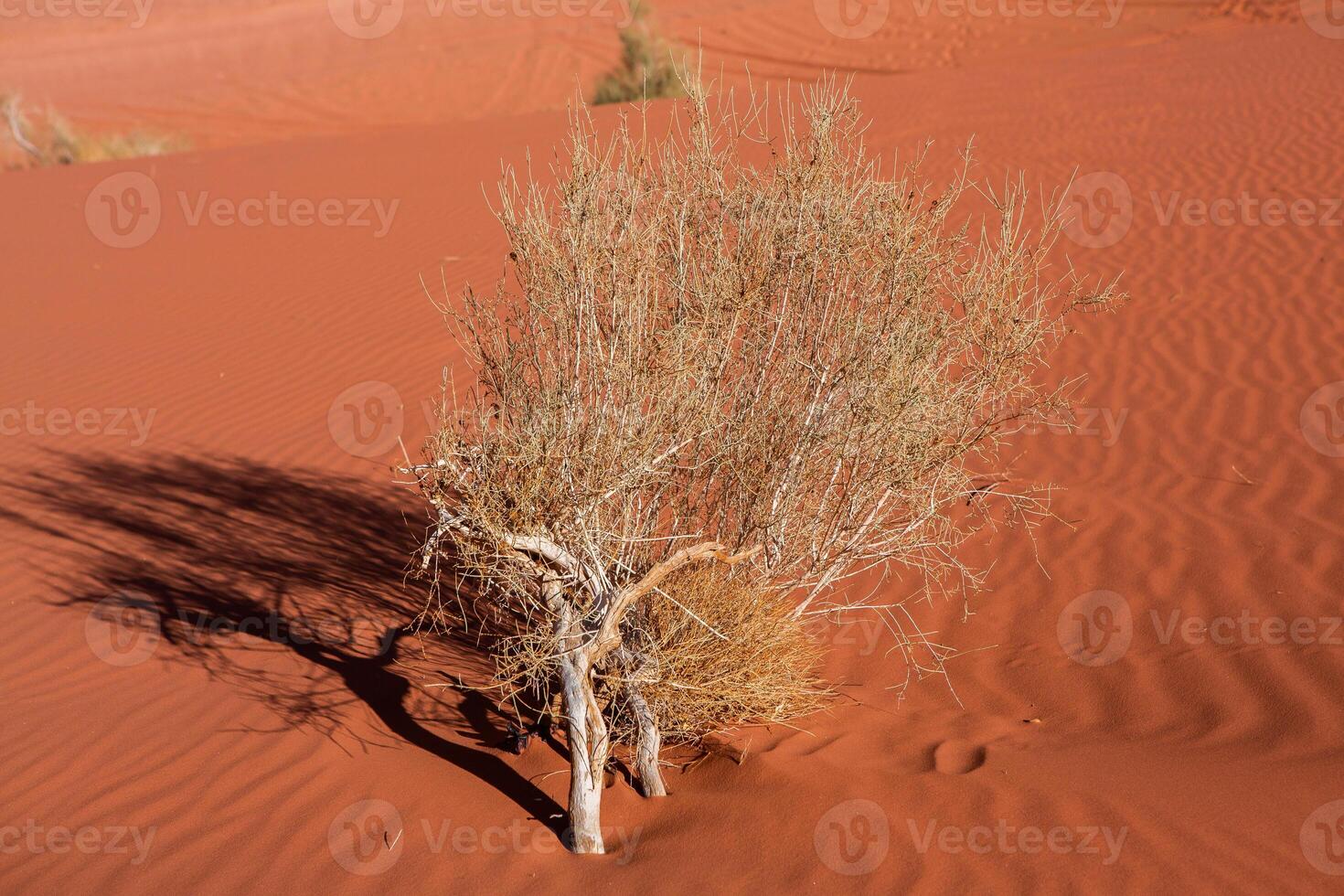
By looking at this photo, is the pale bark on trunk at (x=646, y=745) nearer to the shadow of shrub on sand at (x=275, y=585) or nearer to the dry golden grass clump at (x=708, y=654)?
the dry golden grass clump at (x=708, y=654)

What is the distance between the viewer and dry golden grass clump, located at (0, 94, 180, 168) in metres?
17.6

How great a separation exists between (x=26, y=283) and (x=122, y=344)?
262cm

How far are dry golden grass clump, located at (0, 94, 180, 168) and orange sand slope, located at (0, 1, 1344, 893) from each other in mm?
4617

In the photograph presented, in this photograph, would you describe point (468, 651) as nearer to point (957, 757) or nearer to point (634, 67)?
point (957, 757)

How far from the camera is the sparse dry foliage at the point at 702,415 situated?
135 inches

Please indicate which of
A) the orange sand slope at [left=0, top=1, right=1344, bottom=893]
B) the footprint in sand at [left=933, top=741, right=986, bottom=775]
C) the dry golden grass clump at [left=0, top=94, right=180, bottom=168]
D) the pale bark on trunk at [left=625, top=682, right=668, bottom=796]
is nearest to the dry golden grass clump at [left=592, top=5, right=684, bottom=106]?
the orange sand slope at [left=0, top=1, right=1344, bottom=893]

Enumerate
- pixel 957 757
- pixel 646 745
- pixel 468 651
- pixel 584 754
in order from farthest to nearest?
pixel 468 651
pixel 957 757
pixel 646 745
pixel 584 754

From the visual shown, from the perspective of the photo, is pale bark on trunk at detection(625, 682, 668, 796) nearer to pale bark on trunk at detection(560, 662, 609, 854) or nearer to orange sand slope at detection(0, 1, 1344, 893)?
orange sand slope at detection(0, 1, 1344, 893)

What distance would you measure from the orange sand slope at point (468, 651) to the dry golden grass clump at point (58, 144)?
4.62 meters

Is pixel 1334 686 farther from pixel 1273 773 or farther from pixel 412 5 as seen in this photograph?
pixel 412 5

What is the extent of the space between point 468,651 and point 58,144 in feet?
59.0

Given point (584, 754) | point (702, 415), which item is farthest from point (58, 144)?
point (584, 754)

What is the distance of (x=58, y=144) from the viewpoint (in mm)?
18125

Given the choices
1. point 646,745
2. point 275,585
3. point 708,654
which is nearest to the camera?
point 646,745
